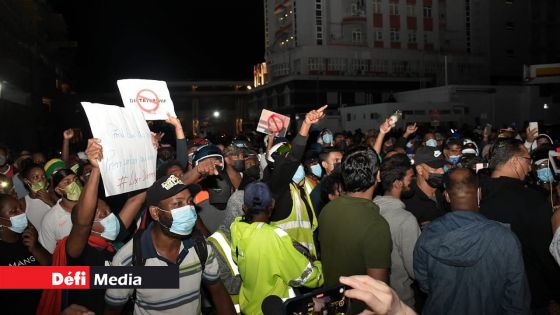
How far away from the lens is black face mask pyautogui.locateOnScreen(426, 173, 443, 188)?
546 cm

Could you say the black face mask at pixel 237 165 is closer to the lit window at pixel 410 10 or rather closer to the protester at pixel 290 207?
the protester at pixel 290 207

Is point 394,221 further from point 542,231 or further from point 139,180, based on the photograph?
point 139,180

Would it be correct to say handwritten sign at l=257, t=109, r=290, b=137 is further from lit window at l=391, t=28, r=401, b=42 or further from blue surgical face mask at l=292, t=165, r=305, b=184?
lit window at l=391, t=28, r=401, b=42

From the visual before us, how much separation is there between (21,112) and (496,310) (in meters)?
32.3

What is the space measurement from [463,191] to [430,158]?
246cm

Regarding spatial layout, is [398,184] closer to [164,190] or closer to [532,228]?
[532,228]

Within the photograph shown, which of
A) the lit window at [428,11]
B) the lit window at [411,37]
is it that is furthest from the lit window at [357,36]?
the lit window at [428,11]

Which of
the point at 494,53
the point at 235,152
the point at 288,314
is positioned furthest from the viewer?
the point at 494,53

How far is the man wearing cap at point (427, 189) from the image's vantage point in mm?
5305

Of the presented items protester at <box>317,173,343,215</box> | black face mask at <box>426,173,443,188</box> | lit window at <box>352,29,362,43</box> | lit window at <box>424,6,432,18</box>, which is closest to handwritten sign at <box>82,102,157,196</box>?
protester at <box>317,173,343,215</box>

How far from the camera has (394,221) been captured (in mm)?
4250

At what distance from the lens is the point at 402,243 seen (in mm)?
4156

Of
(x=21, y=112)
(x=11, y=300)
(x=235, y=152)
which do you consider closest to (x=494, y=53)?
(x=21, y=112)

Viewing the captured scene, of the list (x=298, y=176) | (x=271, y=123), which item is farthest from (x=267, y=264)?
(x=271, y=123)
